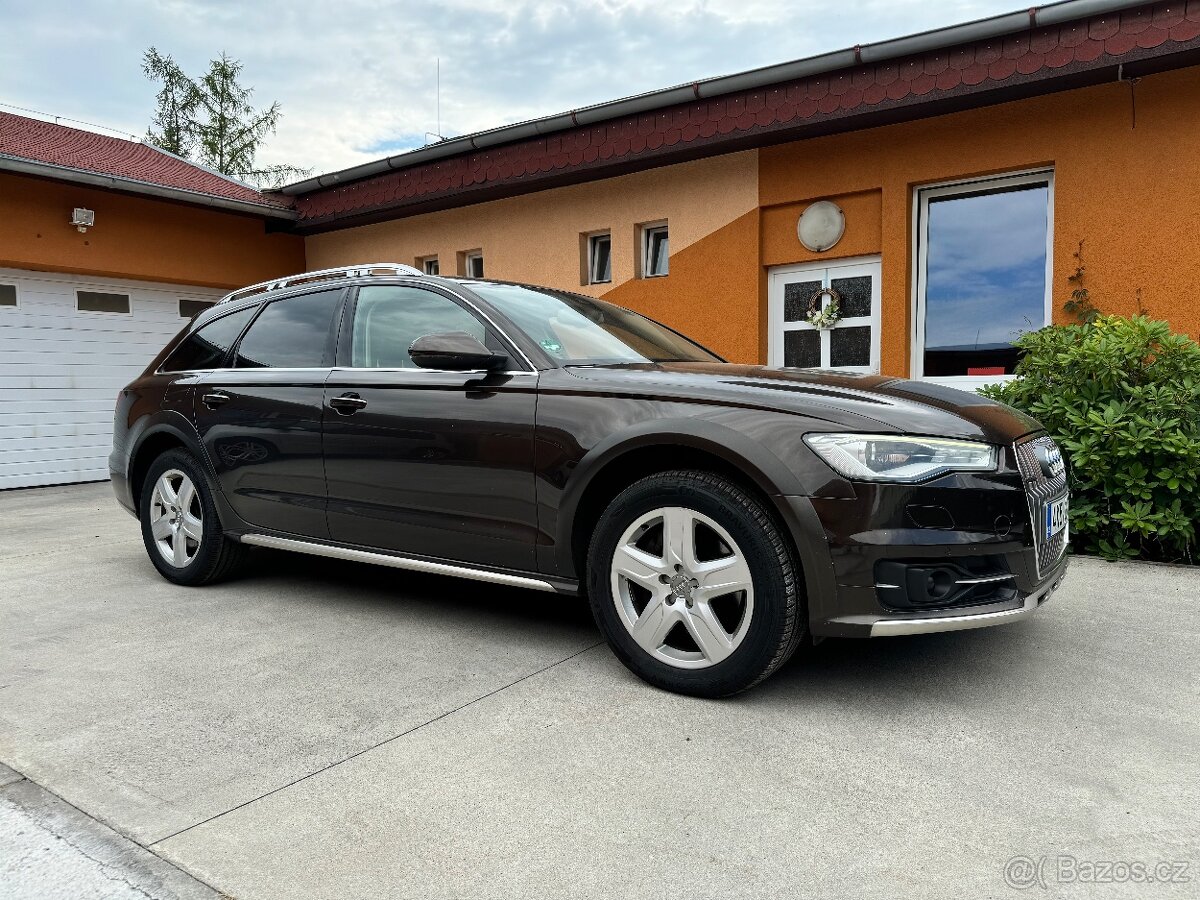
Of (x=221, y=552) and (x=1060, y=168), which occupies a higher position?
(x=1060, y=168)

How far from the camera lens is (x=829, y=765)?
2348mm

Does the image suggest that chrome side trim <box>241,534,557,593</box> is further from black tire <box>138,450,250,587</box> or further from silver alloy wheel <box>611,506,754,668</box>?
silver alloy wheel <box>611,506,754,668</box>

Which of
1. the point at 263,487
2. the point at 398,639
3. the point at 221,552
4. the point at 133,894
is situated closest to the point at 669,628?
the point at 398,639

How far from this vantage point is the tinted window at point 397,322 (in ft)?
11.7

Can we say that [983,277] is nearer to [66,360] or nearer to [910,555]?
[910,555]

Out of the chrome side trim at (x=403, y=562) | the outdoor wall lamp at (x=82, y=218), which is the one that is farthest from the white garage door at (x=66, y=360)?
the chrome side trim at (x=403, y=562)

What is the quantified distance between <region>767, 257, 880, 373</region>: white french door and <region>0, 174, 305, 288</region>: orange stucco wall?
7485mm

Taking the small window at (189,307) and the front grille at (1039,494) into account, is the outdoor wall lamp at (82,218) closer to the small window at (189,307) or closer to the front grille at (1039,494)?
the small window at (189,307)

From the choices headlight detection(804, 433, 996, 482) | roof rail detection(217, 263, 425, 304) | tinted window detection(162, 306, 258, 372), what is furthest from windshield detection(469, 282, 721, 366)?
tinted window detection(162, 306, 258, 372)

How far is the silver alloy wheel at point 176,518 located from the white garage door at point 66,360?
22.3ft

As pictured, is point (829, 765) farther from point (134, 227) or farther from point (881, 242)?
point (134, 227)

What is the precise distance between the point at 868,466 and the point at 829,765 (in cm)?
88

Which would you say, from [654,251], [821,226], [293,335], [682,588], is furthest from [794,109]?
[682,588]

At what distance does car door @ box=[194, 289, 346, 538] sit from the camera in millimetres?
3830
